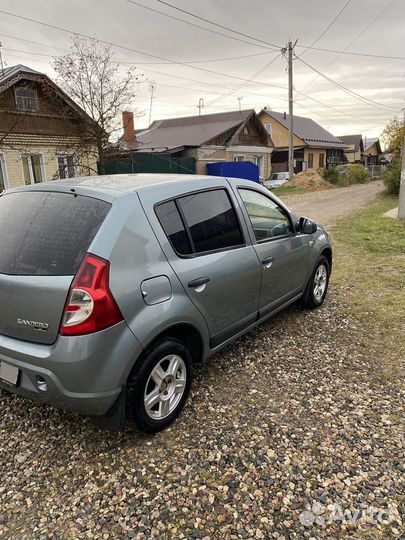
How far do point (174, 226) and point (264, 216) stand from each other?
1.34 metres

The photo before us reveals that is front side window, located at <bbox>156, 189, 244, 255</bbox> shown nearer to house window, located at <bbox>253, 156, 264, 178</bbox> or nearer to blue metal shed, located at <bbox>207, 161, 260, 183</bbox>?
blue metal shed, located at <bbox>207, 161, 260, 183</bbox>

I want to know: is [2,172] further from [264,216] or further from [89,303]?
[89,303]

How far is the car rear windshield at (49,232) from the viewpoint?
2324mm

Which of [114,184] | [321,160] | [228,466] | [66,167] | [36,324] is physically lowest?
[228,466]

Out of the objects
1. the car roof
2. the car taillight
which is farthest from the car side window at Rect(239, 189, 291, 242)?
the car taillight

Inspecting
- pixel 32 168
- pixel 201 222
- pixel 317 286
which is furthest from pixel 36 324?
pixel 32 168

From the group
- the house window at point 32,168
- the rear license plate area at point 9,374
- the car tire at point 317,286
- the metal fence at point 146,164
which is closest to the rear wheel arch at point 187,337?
the rear license plate area at point 9,374

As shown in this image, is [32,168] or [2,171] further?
[32,168]

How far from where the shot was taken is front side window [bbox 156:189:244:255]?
273 cm

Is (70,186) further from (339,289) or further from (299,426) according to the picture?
(339,289)

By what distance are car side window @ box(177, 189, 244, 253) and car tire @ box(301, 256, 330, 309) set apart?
158 cm

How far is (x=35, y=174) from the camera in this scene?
61.1 feet

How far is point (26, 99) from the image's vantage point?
17797 millimetres

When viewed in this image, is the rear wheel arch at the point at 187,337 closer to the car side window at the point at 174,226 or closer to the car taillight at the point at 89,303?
the car taillight at the point at 89,303
